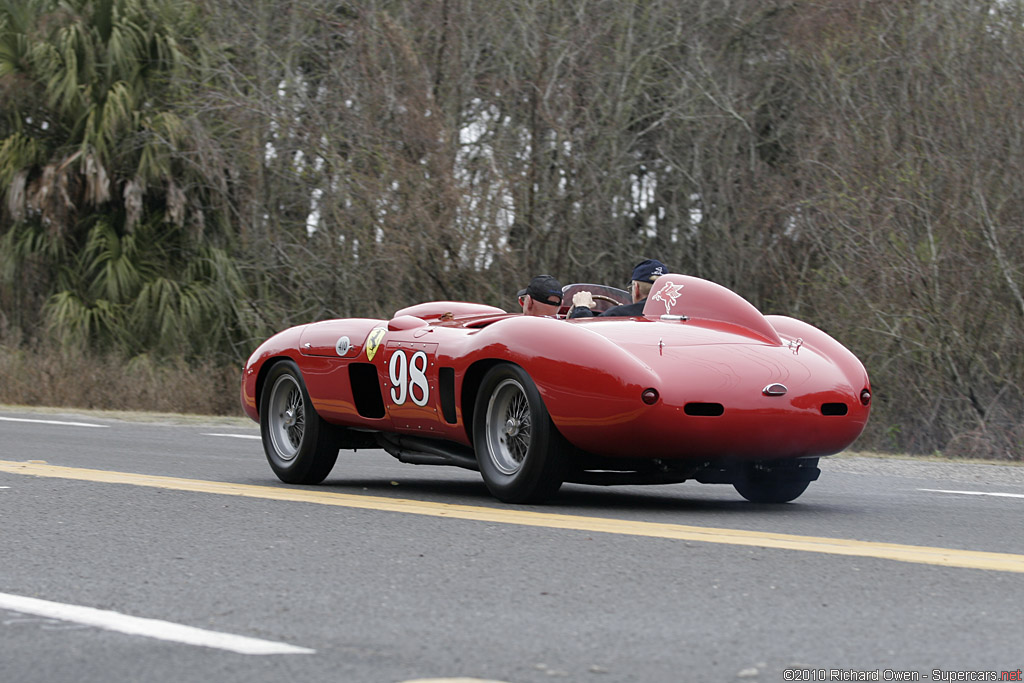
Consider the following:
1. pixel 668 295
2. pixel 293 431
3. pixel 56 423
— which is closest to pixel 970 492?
pixel 668 295

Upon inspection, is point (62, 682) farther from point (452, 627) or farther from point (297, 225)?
point (297, 225)

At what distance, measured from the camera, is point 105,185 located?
24047 mm

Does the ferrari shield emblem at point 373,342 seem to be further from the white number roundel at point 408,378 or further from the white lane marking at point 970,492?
the white lane marking at point 970,492

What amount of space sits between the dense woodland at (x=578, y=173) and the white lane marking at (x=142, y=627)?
31.5 feet

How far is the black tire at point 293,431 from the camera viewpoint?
837 cm

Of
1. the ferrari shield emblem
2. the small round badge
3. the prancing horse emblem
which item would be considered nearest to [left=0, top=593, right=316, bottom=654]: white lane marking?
the ferrari shield emblem

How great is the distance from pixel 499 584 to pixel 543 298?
372 cm

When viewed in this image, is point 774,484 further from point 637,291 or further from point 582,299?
point 582,299

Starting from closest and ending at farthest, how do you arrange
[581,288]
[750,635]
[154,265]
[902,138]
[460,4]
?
1. [750,635]
2. [581,288]
3. [902,138]
4. [460,4]
5. [154,265]

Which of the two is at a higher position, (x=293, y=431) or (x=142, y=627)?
(x=293, y=431)

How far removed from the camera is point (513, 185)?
58.0 feet

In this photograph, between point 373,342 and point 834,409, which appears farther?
point 373,342

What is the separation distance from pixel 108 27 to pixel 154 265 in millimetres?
4339

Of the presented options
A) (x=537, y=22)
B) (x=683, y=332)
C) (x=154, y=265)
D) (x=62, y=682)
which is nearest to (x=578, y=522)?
(x=683, y=332)
